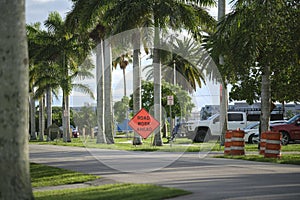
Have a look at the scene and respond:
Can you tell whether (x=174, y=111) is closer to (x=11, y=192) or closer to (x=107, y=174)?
(x=107, y=174)

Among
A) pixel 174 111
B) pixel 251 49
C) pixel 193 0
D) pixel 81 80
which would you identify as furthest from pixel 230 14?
pixel 174 111

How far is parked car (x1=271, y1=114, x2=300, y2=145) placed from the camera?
3106cm

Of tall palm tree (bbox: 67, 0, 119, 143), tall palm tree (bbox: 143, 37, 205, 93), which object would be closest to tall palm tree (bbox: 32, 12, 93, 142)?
tall palm tree (bbox: 67, 0, 119, 143)

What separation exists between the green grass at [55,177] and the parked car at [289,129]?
18486mm

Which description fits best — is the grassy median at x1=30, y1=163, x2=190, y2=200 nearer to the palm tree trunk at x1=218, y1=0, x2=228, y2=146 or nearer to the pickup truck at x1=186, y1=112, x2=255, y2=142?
the palm tree trunk at x1=218, y1=0, x2=228, y2=146

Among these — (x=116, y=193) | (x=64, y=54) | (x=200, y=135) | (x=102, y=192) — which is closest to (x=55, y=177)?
(x=102, y=192)

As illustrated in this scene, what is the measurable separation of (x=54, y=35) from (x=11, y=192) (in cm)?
4188

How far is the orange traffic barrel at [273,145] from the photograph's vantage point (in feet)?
62.5

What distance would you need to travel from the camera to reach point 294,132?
31.2 meters

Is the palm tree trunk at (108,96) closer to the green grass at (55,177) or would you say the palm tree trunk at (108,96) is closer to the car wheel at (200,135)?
the car wheel at (200,135)

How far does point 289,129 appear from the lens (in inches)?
1228

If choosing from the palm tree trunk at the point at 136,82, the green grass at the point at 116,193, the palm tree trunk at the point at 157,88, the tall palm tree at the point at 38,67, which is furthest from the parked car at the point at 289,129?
the tall palm tree at the point at 38,67

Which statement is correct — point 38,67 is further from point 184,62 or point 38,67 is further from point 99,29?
point 184,62

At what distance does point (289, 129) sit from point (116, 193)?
909 inches
